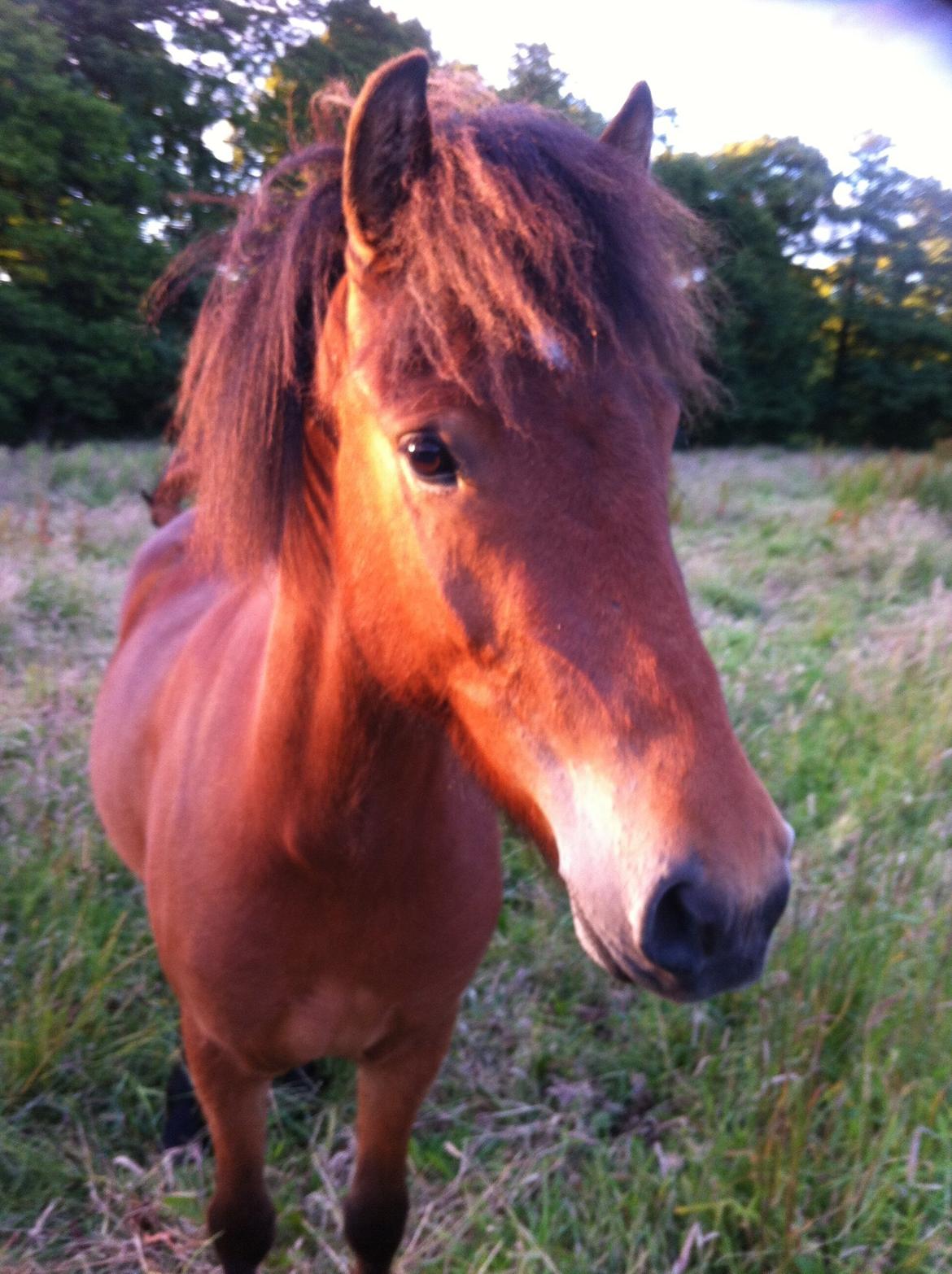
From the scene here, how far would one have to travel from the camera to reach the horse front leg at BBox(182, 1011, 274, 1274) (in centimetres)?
185

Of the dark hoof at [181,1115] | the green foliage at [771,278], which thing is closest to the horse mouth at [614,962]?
the dark hoof at [181,1115]

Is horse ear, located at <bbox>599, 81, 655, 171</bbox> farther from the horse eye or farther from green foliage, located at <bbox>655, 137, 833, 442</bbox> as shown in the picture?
green foliage, located at <bbox>655, 137, 833, 442</bbox>

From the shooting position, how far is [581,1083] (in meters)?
2.48

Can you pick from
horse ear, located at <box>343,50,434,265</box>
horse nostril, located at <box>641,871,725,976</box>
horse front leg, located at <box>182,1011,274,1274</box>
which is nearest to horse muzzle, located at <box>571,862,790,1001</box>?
horse nostril, located at <box>641,871,725,976</box>

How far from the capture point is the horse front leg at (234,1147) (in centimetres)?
185

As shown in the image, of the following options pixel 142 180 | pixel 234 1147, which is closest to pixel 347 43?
pixel 142 180

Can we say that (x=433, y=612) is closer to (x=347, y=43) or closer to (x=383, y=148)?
(x=383, y=148)

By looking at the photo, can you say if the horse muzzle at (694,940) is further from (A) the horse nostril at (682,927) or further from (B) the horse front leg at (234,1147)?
(B) the horse front leg at (234,1147)

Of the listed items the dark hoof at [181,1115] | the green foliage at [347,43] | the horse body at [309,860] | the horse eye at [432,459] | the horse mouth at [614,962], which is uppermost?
the green foliage at [347,43]

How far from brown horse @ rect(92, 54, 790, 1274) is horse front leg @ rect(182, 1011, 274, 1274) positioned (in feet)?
0.04

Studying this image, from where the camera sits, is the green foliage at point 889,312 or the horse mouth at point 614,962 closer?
the horse mouth at point 614,962

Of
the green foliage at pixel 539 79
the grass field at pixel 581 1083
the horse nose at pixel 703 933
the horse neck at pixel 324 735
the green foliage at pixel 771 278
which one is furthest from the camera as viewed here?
the green foliage at pixel 771 278

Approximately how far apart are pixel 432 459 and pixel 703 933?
0.63 meters

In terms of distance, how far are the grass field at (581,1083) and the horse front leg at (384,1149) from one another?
0.15 m
